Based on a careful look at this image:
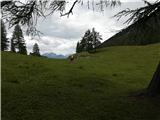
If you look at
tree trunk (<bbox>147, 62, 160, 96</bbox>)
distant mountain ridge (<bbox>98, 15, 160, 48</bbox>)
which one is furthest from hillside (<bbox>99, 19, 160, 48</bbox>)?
tree trunk (<bbox>147, 62, 160, 96</bbox>)

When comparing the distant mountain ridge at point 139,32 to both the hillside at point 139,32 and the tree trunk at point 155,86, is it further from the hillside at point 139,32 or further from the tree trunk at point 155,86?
the tree trunk at point 155,86

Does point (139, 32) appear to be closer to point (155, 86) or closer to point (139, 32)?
point (139, 32)

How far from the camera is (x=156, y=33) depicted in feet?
54.6

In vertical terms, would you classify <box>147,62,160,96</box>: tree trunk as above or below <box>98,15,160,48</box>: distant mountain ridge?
below

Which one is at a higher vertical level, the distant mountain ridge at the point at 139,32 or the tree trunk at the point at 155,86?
the distant mountain ridge at the point at 139,32

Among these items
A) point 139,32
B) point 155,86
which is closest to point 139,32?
point 139,32

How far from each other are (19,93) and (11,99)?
1.42m

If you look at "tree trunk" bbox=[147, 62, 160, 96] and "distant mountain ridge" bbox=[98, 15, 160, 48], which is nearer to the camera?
"distant mountain ridge" bbox=[98, 15, 160, 48]

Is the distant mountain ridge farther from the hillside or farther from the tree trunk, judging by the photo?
the tree trunk

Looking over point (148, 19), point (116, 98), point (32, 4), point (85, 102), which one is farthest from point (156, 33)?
point (32, 4)

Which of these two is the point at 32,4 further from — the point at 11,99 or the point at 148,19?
the point at 148,19

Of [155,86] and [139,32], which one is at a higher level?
[139,32]

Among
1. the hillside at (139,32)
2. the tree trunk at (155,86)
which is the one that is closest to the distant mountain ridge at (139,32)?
the hillside at (139,32)

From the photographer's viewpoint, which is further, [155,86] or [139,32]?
[139,32]
